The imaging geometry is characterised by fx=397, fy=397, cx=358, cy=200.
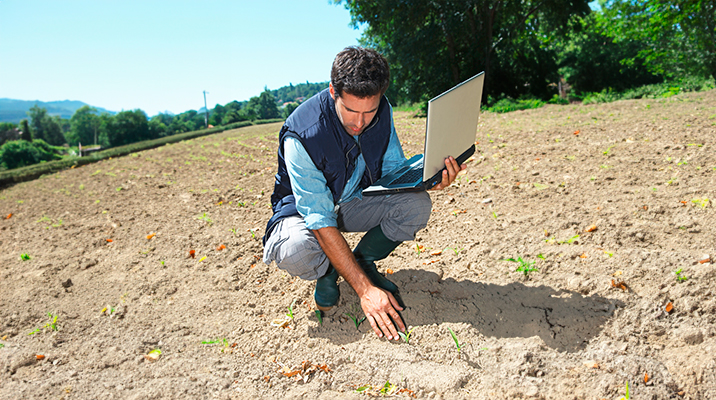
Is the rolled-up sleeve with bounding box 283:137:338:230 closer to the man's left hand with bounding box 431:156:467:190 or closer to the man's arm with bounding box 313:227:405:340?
the man's arm with bounding box 313:227:405:340

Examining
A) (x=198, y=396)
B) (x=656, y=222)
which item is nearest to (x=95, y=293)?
(x=198, y=396)

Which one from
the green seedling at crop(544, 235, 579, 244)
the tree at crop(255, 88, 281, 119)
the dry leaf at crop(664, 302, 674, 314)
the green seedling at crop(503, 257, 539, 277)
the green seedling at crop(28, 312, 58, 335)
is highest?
the tree at crop(255, 88, 281, 119)

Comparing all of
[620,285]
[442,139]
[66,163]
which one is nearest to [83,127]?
[66,163]

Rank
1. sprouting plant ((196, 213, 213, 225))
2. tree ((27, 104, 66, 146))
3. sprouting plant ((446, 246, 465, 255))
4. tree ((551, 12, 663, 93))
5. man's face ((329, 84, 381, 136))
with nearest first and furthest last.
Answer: man's face ((329, 84, 381, 136)) < sprouting plant ((446, 246, 465, 255)) < sprouting plant ((196, 213, 213, 225)) < tree ((551, 12, 663, 93)) < tree ((27, 104, 66, 146))

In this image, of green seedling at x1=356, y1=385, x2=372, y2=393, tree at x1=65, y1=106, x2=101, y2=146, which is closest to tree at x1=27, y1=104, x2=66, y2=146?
tree at x1=65, y1=106, x2=101, y2=146

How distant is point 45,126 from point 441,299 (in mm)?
41955

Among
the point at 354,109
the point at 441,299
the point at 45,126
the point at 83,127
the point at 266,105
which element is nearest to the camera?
the point at 354,109

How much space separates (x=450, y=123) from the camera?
1.86 m

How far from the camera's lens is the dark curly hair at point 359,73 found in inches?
66.2

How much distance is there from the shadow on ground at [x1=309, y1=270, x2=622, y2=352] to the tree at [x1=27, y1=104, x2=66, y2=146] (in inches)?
1552

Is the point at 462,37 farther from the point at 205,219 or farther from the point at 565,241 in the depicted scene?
the point at 565,241

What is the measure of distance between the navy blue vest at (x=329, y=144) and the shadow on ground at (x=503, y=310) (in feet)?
2.17

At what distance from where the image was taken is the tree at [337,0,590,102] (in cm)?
1193

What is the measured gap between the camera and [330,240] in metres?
1.80
